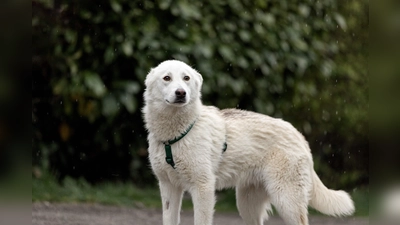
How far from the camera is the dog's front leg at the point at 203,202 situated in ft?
15.0

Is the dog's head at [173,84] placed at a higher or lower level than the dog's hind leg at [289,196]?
higher

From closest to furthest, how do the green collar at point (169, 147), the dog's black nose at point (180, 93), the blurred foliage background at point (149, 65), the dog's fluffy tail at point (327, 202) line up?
the dog's black nose at point (180, 93) < the green collar at point (169, 147) < the dog's fluffy tail at point (327, 202) < the blurred foliage background at point (149, 65)

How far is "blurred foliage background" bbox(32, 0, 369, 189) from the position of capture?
657 centimetres

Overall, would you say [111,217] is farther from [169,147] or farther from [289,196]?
[289,196]

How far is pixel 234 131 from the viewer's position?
4.91m

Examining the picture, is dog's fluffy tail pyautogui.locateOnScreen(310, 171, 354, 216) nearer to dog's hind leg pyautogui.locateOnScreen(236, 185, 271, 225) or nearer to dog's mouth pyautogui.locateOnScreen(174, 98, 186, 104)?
dog's hind leg pyautogui.locateOnScreen(236, 185, 271, 225)

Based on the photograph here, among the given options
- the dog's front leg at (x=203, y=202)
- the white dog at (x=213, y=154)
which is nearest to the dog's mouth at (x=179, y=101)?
the white dog at (x=213, y=154)

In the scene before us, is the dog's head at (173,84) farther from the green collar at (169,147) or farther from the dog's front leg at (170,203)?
the dog's front leg at (170,203)

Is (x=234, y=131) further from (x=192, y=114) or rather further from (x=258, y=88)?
(x=258, y=88)

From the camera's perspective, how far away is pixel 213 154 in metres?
4.71

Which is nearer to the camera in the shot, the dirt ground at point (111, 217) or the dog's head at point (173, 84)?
the dog's head at point (173, 84)

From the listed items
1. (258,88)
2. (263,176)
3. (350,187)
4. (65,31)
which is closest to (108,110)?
(65,31)

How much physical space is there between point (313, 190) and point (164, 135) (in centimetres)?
136

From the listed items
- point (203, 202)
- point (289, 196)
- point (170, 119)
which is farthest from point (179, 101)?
point (289, 196)
